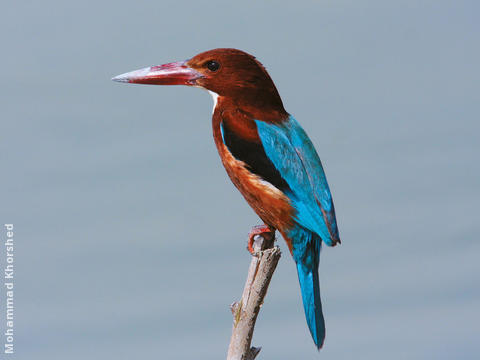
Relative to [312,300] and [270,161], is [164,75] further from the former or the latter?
[312,300]

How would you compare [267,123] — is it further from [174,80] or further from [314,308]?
[314,308]

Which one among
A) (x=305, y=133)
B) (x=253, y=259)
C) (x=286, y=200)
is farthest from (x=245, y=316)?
(x=305, y=133)

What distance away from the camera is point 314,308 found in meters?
6.42

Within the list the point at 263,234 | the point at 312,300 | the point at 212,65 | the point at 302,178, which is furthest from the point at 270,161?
the point at 312,300

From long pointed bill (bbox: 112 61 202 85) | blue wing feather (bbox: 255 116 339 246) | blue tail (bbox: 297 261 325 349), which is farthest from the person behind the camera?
long pointed bill (bbox: 112 61 202 85)

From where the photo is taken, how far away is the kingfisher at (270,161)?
20.8ft

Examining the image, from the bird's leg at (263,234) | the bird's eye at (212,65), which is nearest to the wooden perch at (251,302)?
the bird's leg at (263,234)

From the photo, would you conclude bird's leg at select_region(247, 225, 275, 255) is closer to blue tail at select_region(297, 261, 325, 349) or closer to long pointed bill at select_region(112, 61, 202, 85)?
blue tail at select_region(297, 261, 325, 349)

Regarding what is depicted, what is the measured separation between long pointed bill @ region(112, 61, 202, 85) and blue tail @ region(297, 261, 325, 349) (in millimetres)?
1391

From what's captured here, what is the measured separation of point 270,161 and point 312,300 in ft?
2.94

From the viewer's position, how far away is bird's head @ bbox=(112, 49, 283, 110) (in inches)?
257

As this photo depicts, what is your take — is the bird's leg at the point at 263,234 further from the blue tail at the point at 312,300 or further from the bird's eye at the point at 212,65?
the bird's eye at the point at 212,65

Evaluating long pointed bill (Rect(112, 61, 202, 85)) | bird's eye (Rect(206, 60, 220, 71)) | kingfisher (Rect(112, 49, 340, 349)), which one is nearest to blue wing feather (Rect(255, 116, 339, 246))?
kingfisher (Rect(112, 49, 340, 349))

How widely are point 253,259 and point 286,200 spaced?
0.47 meters
